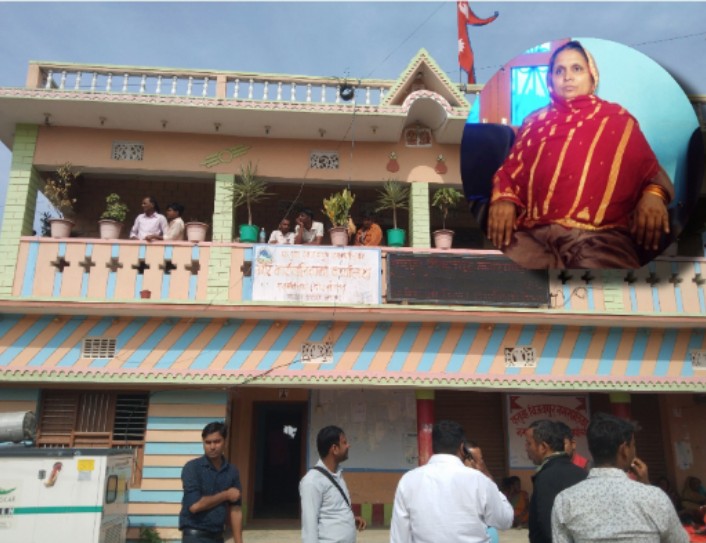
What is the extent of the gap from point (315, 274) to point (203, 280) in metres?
1.84

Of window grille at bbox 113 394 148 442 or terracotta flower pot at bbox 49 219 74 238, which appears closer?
terracotta flower pot at bbox 49 219 74 238

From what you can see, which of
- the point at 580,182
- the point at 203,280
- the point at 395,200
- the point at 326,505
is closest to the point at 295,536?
the point at 203,280

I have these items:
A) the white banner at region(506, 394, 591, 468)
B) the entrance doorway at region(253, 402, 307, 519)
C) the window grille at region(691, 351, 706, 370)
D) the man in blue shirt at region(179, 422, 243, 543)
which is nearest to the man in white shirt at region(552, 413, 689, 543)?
the man in blue shirt at region(179, 422, 243, 543)

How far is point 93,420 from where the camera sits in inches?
404

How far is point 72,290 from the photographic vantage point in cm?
974

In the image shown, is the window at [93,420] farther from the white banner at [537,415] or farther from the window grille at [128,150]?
the white banner at [537,415]

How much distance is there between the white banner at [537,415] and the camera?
39.1 feet

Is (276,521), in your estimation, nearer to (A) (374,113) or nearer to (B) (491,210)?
(A) (374,113)

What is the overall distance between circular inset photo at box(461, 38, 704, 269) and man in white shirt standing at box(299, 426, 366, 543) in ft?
6.25

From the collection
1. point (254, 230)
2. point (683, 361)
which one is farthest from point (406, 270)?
point (683, 361)

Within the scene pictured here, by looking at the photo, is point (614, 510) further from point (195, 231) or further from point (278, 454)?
point (278, 454)

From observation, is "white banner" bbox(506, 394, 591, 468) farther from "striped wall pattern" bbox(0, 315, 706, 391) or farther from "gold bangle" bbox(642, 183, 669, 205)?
"gold bangle" bbox(642, 183, 669, 205)

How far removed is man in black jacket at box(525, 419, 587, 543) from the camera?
3.49 metres

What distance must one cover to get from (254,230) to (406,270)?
8.80ft
